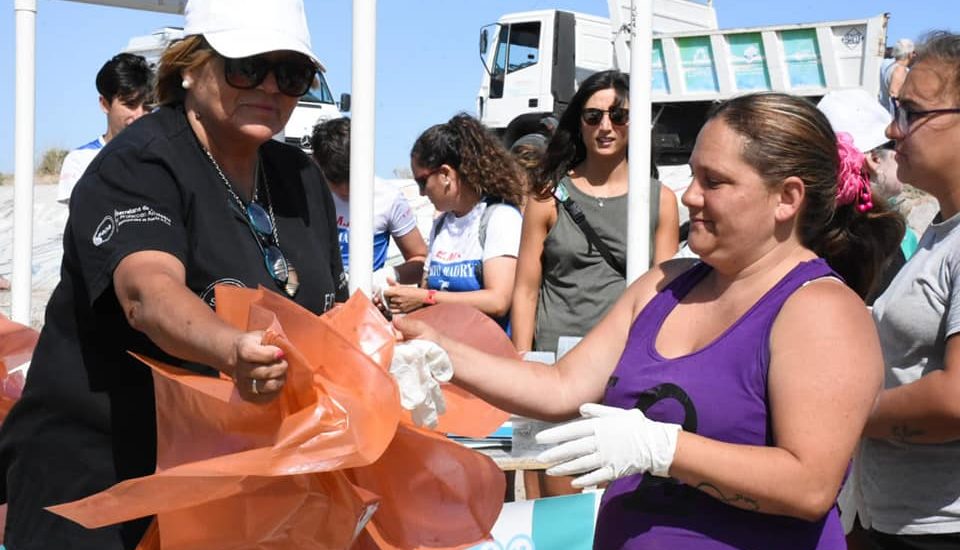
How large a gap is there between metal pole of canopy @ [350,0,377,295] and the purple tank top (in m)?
1.37

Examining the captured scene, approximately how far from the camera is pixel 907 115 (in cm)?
254

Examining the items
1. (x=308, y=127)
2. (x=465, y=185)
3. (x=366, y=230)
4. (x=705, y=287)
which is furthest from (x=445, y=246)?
(x=308, y=127)

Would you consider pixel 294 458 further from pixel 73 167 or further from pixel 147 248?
pixel 73 167

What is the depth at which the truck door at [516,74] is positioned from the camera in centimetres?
1602

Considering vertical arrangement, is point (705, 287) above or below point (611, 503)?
above

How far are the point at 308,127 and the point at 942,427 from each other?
15.5 meters

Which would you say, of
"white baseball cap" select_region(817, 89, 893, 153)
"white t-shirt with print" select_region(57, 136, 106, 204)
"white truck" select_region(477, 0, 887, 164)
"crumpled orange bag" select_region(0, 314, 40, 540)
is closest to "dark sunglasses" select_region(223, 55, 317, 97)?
"crumpled orange bag" select_region(0, 314, 40, 540)

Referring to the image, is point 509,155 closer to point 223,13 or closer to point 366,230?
point 366,230

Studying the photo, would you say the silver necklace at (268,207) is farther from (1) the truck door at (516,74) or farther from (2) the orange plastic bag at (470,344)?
(1) the truck door at (516,74)

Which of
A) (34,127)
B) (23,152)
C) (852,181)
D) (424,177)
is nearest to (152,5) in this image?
(34,127)

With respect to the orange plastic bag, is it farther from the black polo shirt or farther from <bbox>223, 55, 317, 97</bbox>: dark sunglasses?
<bbox>223, 55, 317, 97</bbox>: dark sunglasses

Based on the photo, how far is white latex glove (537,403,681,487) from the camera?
187cm

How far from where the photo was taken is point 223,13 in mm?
2139

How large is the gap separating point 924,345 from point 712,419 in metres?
0.73
